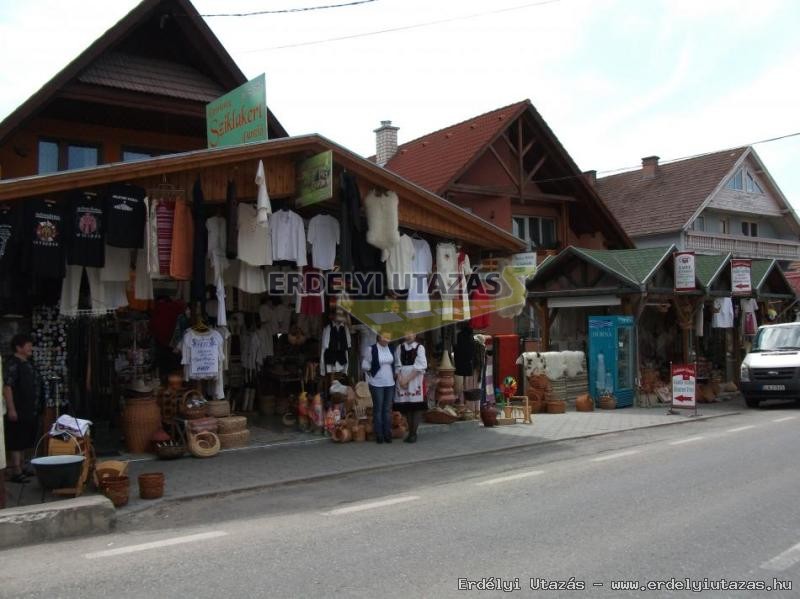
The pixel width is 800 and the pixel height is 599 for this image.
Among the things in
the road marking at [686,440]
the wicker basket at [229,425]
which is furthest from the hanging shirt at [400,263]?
the road marking at [686,440]

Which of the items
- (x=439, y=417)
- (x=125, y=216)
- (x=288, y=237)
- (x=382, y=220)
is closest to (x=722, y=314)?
(x=439, y=417)

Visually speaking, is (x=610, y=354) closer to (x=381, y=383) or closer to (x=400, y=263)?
(x=400, y=263)

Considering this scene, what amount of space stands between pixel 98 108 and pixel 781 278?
21874 millimetres

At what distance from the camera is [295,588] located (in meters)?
4.82

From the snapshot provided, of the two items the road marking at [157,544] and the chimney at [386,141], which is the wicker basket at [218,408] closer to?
the road marking at [157,544]

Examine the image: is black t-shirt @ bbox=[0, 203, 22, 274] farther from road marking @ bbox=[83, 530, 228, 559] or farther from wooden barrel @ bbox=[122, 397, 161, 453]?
road marking @ bbox=[83, 530, 228, 559]

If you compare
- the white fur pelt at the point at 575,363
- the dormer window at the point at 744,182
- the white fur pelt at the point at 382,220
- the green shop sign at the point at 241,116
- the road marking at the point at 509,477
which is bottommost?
the road marking at the point at 509,477

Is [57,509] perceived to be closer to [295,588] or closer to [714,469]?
[295,588]

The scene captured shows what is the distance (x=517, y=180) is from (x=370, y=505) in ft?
61.4

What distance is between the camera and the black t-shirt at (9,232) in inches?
335

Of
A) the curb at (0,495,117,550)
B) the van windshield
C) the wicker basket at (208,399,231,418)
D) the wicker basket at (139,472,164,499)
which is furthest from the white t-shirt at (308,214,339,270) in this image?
the van windshield

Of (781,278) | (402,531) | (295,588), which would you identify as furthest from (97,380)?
(781,278)

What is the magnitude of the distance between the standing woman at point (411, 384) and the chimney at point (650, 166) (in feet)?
99.0

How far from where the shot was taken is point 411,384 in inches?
467
